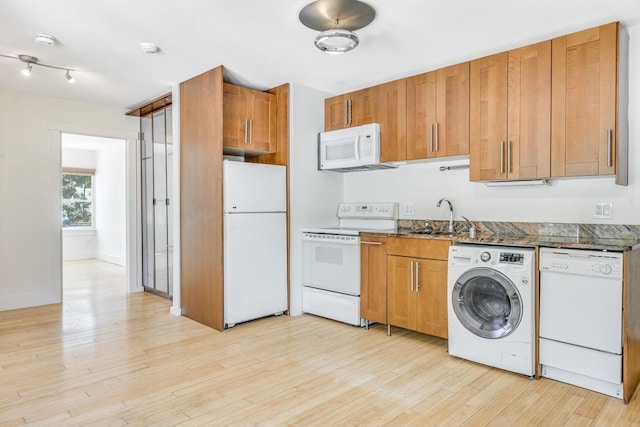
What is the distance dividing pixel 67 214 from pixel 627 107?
9546mm

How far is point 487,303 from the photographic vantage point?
2873mm

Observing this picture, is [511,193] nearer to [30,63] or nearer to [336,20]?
[336,20]

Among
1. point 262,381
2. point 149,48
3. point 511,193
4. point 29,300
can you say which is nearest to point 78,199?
point 29,300

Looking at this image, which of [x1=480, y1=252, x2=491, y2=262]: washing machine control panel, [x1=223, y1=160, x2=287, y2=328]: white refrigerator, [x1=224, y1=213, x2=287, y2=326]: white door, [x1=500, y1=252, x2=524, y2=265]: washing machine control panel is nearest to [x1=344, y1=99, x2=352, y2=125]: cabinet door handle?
[x1=223, y1=160, x2=287, y2=328]: white refrigerator

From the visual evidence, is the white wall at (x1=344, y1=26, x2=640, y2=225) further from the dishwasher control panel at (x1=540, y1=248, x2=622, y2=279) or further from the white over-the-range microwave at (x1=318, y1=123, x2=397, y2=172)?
the dishwasher control panel at (x1=540, y1=248, x2=622, y2=279)

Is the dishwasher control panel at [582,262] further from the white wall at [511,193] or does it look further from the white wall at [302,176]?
the white wall at [302,176]

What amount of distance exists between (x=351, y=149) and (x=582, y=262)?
87.6 inches

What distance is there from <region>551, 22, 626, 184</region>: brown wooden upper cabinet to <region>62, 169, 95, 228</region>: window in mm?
8782

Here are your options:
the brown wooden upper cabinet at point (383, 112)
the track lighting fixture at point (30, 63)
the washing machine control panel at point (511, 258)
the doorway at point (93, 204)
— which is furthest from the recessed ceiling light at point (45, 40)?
the doorway at point (93, 204)

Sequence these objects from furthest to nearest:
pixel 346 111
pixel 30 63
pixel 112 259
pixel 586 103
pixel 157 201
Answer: pixel 112 259, pixel 157 201, pixel 346 111, pixel 30 63, pixel 586 103

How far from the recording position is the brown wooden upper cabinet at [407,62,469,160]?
3.34 meters

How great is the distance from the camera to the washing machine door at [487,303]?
2.69 m

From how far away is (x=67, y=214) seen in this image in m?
8.63

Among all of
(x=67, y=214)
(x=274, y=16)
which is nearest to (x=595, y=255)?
(x=274, y=16)
